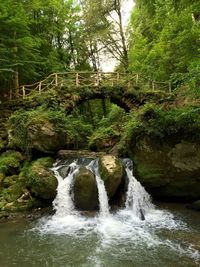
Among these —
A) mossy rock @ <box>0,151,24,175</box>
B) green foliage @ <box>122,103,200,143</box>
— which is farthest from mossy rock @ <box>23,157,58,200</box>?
green foliage @ <box>122,103,200,143</box>

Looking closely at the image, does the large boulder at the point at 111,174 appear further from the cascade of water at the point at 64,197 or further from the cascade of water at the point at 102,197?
the cascade of water at the point at 64,197

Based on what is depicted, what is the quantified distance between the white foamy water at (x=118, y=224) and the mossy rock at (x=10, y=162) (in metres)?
1.74

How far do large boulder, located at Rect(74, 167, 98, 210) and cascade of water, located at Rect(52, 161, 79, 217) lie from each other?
0.30m

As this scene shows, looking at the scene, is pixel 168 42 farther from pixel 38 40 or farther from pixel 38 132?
pixel 38 132

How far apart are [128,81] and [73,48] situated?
10.2 metres

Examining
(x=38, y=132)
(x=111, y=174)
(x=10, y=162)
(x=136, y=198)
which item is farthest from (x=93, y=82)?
(x=136, y=198)

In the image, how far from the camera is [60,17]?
2548 centimetres

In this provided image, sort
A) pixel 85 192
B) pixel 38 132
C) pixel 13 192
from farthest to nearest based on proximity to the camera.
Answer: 1. pixel 38 132
2. pixel 13 192
3. pixel 85 192

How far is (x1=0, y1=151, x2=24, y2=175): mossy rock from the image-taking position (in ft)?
40.6

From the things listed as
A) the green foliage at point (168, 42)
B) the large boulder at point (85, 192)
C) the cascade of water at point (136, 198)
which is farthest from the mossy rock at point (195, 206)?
the green foliage at point (168, 42)

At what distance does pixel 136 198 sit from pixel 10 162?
5181 mm

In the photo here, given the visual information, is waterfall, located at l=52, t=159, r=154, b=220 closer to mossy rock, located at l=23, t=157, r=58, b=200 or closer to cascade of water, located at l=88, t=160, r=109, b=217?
cascade of water, located at l=88, t=160, r=109, b=217

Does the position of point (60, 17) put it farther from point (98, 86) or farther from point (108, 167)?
point (108, 167)

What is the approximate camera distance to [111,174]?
36.4 ft
